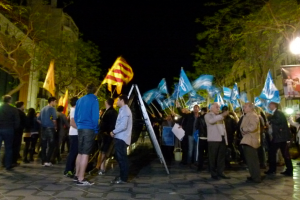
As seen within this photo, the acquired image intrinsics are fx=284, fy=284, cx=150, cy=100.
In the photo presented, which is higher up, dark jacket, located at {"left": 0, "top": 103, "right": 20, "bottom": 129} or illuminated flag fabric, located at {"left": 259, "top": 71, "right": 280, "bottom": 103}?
illuminated flag fabric, located at {"left": 259, "top": 71, "right": 280, "bottom": 103}

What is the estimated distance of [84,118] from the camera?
5973mm

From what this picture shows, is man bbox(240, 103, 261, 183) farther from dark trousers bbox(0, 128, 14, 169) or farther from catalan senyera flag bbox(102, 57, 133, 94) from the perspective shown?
catalan senyera flag bbox(102, 57, 133, 94)

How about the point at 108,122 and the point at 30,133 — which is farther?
the point at 30,133

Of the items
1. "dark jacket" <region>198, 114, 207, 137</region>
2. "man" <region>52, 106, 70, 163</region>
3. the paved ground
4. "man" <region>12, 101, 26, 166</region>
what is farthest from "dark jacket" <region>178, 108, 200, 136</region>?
"man" <region>12, 101, 26, 166</region>

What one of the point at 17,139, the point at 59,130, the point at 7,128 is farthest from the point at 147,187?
the point at 17,139

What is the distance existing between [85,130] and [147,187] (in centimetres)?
176

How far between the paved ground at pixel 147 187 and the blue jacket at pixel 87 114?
4.12ft

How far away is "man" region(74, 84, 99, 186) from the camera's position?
233 inches

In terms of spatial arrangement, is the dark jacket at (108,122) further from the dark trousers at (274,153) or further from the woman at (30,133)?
the dark trousers at (274,153)

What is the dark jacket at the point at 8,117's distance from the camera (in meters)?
7.49

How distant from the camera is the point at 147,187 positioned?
5.89 metres

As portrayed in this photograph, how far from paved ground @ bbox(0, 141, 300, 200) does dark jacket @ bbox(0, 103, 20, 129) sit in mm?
1189

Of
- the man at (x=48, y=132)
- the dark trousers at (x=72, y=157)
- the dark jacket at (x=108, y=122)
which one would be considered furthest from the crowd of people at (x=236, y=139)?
the man at (x=48, y=132)

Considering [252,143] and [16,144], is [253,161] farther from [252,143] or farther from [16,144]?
[16,144]
